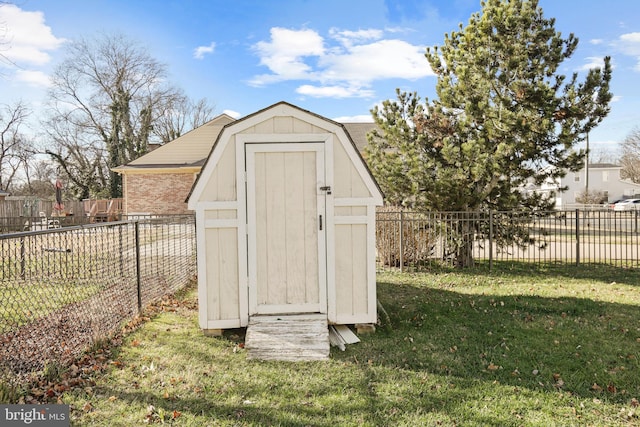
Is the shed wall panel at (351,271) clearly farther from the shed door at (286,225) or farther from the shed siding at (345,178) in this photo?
the shed siding at (345,178)

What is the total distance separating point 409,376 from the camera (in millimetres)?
4305

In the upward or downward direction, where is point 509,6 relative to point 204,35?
downward

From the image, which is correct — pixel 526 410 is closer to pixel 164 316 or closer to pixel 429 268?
pixel 164 316

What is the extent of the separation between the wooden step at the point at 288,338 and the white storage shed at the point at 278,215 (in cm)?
15

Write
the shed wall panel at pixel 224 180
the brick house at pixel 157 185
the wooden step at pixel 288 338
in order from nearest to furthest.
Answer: the wooden step at pixel 288 338 < the shed wall panel at pixel 224 180 < the brick house at pixel 157 185

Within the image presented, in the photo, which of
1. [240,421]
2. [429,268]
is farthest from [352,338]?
[429,268]

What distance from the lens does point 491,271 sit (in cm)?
1027

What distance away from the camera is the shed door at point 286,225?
5391 millimetres

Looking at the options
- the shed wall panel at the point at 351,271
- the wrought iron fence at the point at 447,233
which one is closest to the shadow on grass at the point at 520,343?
the shed wall panel at the point at 351,271

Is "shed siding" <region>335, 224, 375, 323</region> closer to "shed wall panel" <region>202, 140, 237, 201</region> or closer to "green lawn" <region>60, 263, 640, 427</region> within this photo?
"green lawn" <region>60, 263, 640, 427</region>

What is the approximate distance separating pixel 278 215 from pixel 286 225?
16 cm

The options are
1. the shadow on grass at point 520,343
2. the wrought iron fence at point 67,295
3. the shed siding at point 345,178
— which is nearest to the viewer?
the shadow on grass at point 520,343

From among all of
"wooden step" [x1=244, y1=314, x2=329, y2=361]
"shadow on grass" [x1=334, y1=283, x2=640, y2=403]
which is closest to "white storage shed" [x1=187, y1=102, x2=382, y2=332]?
"wooden step" [x1=244, y1=314, x2=329, y2=361]

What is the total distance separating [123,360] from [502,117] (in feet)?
27.7
